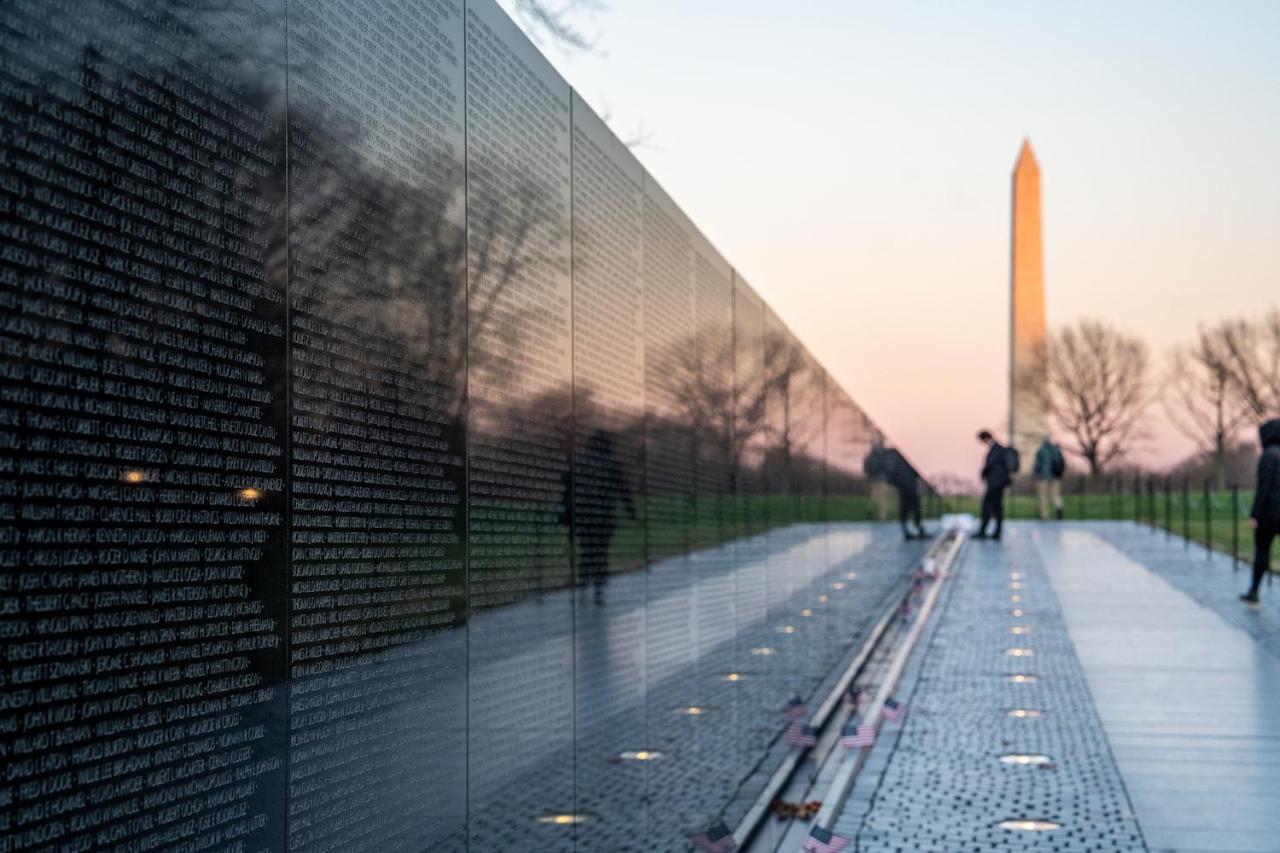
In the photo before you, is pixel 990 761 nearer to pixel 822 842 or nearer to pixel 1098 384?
pixel 822 842

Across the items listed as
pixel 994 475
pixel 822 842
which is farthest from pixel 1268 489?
pixel 994 475

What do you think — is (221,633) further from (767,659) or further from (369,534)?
(767,659)

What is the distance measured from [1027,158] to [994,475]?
102ft

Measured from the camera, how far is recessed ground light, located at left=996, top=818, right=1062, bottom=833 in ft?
22.1

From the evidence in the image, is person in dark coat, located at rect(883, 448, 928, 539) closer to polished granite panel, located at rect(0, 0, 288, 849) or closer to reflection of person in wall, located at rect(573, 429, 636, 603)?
reflection of person in wall, located at rect(573, 429, 636, 603)

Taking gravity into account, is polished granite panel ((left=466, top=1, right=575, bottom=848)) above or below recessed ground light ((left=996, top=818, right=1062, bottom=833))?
above

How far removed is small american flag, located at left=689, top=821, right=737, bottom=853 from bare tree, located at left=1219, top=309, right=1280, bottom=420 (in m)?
57.0

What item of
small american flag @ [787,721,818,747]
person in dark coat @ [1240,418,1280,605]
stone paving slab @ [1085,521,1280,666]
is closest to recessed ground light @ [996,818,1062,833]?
stone paving slab @ [1085,521,1280,666]

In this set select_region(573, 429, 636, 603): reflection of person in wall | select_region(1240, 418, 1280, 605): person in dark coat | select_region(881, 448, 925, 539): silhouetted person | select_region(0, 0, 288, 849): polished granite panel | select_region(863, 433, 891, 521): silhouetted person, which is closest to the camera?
select_region(0, 0, 288, 849): polished granite panel

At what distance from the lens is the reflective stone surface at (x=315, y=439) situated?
2.12m

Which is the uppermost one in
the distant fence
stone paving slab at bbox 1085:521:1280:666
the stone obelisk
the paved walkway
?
the stone obelisk

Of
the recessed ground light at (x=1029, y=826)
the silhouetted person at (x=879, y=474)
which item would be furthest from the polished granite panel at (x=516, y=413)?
the silhouetted person at (x=879, y=474)

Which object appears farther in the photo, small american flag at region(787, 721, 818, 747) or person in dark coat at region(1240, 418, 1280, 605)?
person in dark coat at region(1240, 418, 1280, 605)

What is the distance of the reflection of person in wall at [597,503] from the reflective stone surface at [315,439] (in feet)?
0.06
